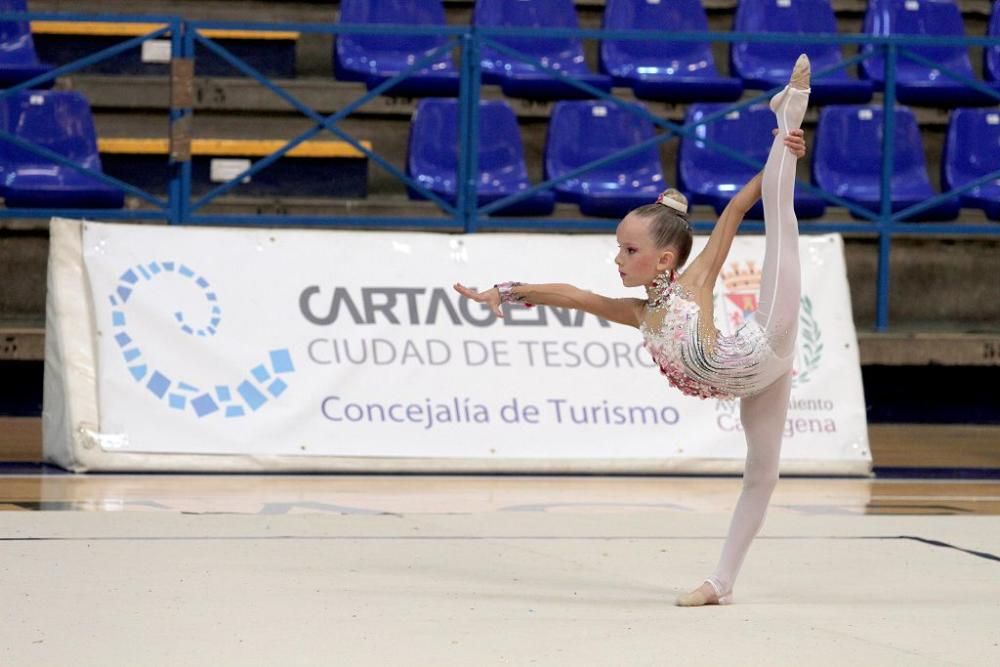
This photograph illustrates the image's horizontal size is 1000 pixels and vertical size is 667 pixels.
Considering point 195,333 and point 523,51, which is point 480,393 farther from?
point 523,51

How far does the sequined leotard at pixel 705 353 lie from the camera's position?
4219 millimetres

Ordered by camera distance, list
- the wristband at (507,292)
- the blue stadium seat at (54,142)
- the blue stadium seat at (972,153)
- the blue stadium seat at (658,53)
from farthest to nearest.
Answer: the blue stadium seat at (658,53), the blue stadium seat at (972,153), the blue stadium seat at (54,142), the wristband at (507,292)

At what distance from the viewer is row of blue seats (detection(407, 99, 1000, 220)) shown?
8992 millimetres

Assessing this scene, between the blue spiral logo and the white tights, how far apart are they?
2971 millimetres

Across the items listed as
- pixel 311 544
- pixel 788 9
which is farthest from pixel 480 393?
pixel 788 9

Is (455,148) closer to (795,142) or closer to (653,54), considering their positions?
(653,54)

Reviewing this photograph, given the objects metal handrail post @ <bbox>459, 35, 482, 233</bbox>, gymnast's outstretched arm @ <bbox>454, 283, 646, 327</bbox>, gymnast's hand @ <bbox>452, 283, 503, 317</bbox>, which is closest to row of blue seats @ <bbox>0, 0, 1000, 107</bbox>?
metal handrail post @ <bbox>459, 35, 482, 233</bbox>

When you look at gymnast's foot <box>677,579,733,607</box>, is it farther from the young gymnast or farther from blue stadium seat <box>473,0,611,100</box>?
blue stadium seat <box>473,0,611,100</box>

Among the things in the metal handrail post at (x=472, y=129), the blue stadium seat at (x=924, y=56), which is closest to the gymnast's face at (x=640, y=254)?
the metal handrail post at (x=472, y=129)

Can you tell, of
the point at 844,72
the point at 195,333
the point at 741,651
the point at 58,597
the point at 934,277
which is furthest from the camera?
the point at 844,72

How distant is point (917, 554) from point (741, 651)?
1604 mm

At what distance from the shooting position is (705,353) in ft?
13.8

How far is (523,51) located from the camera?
378 inches

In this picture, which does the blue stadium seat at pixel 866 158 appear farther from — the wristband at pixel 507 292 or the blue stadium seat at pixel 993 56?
the wristband at pixel 507 292
